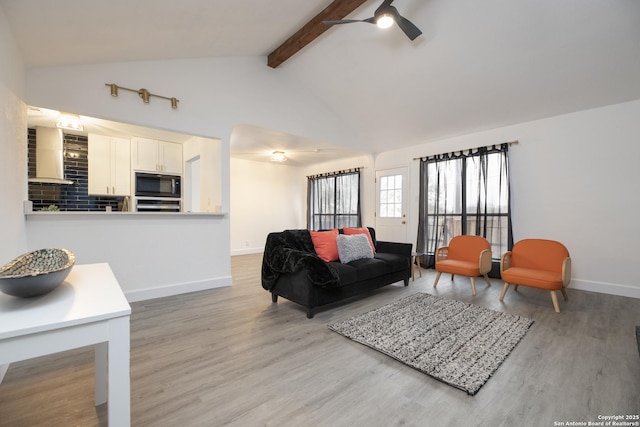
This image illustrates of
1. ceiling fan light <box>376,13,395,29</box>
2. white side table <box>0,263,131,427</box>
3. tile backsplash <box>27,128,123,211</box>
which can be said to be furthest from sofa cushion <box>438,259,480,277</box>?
tile backsplash <box>27,128,123,211</box>

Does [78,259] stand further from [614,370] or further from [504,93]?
[504,93]

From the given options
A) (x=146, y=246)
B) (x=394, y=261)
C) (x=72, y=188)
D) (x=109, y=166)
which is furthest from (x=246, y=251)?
(x=394, y=261)

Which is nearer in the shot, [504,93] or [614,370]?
[614,370]

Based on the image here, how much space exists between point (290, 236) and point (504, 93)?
3.55 metres

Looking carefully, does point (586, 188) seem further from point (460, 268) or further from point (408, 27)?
point (408, 27)

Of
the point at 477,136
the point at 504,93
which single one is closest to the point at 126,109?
the point at 504,93

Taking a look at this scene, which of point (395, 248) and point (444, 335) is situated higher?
point (395, 248)

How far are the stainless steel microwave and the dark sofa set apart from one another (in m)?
3.10

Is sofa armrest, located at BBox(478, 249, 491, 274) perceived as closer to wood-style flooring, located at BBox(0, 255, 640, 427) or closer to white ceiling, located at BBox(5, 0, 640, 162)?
wood-style flooring, located at BBox(0, 255, 640, 427)

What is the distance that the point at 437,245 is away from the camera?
199 inches

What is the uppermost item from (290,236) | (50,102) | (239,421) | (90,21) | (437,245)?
(90,21)

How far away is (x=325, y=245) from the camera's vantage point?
3383 millimetres

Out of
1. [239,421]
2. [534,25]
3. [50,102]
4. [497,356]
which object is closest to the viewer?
[239,421]

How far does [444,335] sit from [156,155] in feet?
17.4
